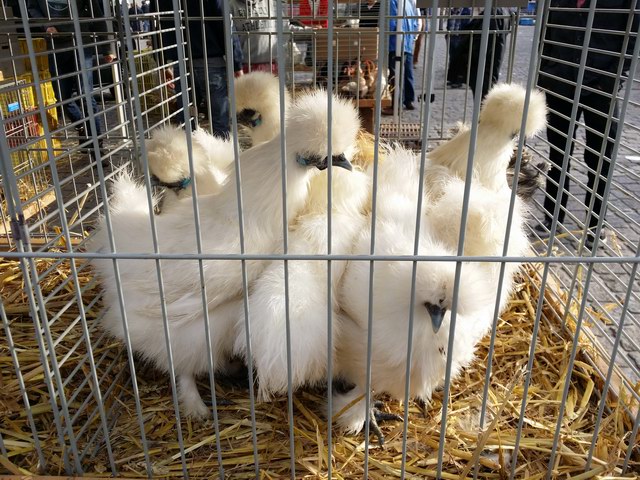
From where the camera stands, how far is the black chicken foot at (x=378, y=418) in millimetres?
1651

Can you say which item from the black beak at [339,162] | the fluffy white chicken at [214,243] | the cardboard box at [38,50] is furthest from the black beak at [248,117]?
the cardboard box at [38,50]

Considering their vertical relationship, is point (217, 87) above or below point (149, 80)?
above

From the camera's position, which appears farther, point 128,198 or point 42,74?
point 42,74

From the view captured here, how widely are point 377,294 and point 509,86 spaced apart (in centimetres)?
126

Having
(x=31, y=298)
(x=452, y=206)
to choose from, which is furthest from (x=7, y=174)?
(x=452, y=206)

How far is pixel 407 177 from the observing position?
193 centimetres

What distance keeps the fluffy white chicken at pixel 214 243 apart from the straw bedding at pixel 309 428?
Answer: 6.3 inches

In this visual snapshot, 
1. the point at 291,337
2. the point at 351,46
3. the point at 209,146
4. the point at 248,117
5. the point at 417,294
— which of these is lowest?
the point at 291,337

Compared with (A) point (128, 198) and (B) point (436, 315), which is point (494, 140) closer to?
(B) point (436, 315)

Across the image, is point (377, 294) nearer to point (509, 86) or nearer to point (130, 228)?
point (130, 228)

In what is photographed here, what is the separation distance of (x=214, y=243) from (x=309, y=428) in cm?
67

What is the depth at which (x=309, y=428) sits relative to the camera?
5.61 ft

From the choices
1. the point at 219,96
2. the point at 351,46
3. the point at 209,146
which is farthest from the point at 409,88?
the point at 209,146

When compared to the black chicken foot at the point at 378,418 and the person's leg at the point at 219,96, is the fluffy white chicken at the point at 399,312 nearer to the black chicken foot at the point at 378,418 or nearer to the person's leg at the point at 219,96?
the black chicken foot at the point at 378,418
